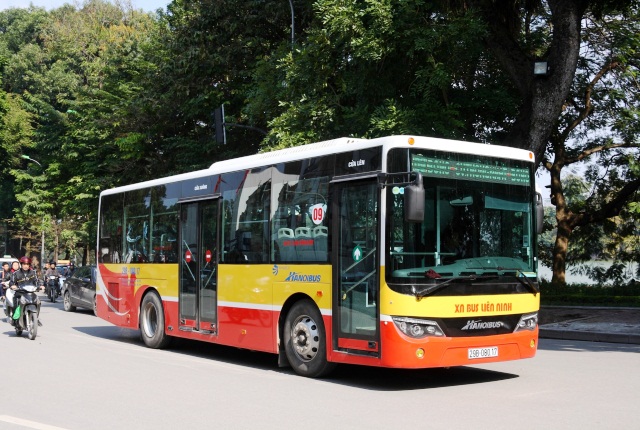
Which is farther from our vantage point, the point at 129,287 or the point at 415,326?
the point at 129,287

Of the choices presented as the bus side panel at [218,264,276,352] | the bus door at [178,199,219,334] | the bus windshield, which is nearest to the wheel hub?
the bus side panel at [218,264,276,352]

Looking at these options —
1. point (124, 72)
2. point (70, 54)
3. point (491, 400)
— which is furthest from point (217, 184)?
point (70, 54)

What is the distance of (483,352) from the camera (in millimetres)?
10297

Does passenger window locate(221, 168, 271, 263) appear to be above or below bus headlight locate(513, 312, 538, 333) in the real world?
above

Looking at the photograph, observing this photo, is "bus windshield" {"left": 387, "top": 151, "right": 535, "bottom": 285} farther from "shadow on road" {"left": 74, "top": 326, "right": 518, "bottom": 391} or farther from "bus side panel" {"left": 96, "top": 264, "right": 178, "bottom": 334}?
"bus side panel" {"left": 96, "top": 264, "right": 178, "bottom": 334}

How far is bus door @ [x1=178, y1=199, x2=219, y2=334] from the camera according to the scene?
1373 centimetres

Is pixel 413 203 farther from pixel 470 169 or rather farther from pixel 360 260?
pixel 470 169

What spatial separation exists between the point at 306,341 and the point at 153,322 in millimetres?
5435

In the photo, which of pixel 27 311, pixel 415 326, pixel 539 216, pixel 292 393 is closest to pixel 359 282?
pixel 415 326

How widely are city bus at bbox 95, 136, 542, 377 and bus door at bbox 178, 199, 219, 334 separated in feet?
0.35

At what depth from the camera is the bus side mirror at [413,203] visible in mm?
9422

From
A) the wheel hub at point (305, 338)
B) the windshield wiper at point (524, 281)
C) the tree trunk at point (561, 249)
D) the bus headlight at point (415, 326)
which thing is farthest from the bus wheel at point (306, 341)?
the tree trunk at point (561, 249)

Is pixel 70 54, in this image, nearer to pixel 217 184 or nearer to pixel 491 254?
pixel 217 184

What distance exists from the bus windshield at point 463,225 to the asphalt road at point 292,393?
57.5 inches
